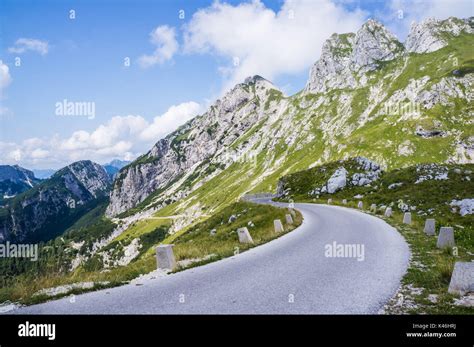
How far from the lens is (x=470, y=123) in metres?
170

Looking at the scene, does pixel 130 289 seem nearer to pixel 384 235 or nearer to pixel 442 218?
pixel 384 235

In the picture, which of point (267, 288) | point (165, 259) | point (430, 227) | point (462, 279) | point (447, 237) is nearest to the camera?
point (462, 279)

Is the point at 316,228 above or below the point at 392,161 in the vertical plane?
below

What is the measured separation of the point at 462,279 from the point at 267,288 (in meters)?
5.38

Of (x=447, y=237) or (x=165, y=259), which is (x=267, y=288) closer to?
(x=165, y=259)

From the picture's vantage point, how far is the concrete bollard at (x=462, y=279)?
9.47 m

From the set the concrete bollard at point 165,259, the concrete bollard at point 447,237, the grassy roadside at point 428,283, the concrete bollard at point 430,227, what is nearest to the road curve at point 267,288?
the grassy roadside at point 428,283

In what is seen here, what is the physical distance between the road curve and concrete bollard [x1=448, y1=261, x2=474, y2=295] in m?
1.60

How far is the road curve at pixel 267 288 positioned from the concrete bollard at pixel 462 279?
62.8 inches

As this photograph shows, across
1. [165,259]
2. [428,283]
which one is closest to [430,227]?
[428,283]

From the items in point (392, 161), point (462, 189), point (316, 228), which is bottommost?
point (316, 228)

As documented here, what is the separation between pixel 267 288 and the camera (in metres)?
10.9
